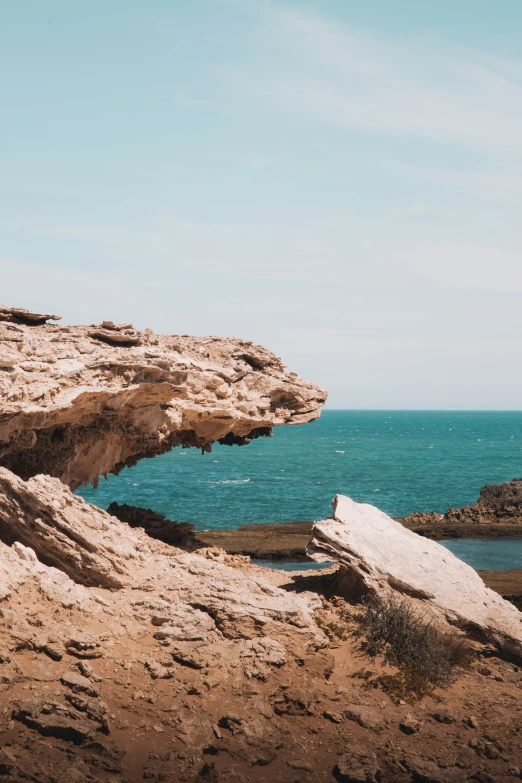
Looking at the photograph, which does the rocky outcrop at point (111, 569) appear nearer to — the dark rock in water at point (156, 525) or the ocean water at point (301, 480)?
the dark rock in water at point (156, 525)

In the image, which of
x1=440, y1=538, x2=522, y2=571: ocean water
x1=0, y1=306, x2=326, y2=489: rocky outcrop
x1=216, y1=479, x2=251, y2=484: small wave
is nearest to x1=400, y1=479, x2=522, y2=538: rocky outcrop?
x1=440, y1=538, x2=522, y2=571: ocean water

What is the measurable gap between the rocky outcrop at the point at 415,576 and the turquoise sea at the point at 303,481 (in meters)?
18.5

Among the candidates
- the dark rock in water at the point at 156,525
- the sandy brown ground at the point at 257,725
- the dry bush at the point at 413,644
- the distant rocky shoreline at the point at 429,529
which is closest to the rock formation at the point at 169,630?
the sandy brown ground at the point at 257,725

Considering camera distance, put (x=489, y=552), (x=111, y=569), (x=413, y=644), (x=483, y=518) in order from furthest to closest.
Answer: (x=483, y=518)
(x=489, y=552)
(x=111, y=569)
(x=413, y=644)

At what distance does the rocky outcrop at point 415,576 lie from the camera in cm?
1795

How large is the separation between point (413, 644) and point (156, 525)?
1045cm

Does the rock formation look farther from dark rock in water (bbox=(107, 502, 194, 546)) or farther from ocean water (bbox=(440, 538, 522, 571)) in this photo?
ocean water (bbox=(440, 538, 522, 571))

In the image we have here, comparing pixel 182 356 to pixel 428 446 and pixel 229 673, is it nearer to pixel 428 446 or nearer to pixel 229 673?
pixel 229 673

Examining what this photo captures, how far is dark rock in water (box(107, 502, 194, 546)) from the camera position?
78.7ft

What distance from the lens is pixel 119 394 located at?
64.8ft

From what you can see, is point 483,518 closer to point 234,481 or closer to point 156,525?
point 156,525

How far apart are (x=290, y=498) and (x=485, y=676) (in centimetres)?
4769

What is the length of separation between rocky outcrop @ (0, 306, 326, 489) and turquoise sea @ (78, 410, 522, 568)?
1924cm

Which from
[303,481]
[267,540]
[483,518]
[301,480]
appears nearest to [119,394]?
[267,540]
